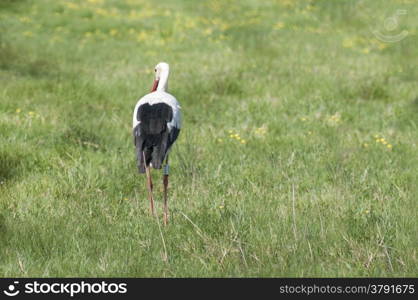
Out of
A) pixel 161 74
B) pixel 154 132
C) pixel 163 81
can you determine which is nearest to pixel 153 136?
Result: pixel 154 132

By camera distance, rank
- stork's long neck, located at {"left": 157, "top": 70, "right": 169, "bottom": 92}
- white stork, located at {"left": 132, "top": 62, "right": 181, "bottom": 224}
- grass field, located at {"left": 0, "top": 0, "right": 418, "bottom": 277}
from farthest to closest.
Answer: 1. stork's long neck, located at {"left": 157, "top": 70, "right": 169, "bottom": 92}
2. white stork, located at {"left": 132, "top": 62, "right": 181, "bottom": 224}
3. grass field, located at {"left": 0, "top": 0, "right": 418, "bottom": 277}

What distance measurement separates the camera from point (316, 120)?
8.90m

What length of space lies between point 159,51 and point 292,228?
9.34m

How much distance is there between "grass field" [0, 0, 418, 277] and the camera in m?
4.45

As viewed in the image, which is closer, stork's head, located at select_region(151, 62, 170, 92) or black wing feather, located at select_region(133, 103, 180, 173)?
black wing feather, located at select_region(133, 103, 180, 173)

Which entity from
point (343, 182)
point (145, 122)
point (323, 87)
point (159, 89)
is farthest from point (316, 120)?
point (145, 122)

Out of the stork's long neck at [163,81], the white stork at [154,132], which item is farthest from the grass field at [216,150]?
the stork's long neck at [163,81]

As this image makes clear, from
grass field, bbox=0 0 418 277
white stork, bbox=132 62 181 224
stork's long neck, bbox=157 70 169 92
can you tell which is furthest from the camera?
stork's long neck, bbox=157 70 169 92

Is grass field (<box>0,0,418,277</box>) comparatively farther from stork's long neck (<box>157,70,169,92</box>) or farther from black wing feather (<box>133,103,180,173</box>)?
stork's long neck (<box>157,70,169,92</box>)

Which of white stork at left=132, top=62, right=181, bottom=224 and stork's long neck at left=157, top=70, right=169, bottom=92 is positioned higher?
stork's long neck at left=157, top=70, right=169, bottom=92

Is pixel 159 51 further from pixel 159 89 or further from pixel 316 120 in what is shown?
pixel 159 89

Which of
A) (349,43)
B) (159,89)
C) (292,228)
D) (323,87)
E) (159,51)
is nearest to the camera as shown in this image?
(292,228)

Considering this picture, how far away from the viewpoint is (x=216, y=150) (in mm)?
7465

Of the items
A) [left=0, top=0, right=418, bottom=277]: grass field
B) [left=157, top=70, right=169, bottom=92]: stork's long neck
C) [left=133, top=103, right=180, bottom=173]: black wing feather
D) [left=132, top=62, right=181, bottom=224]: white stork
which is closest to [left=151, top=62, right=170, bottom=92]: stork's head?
[left=157, top=70, right=169, bottom=92]: stork's long neck
